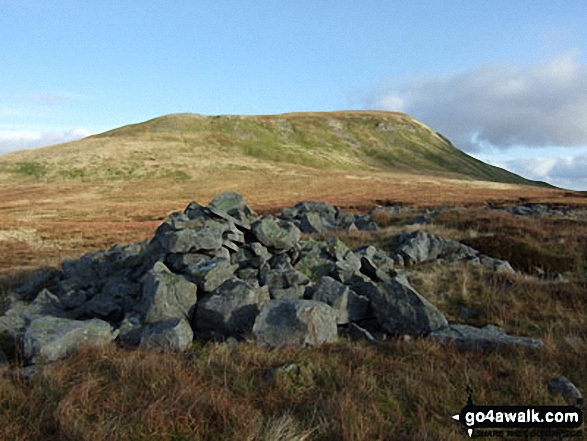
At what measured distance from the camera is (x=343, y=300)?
9.81 metres

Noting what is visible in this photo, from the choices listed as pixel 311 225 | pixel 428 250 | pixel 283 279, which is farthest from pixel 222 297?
pixel 311 225

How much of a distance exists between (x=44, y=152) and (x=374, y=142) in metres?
127

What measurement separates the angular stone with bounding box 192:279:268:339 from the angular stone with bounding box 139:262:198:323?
13.8 inches

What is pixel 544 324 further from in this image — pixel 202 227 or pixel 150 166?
pixel 150 166

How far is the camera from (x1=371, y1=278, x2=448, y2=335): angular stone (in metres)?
8.79

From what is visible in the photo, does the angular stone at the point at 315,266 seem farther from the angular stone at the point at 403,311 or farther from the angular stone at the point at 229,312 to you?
the angular stone at the point at 229,312

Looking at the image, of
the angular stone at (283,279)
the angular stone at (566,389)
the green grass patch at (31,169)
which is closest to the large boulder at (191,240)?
the angular stone at (283,279)

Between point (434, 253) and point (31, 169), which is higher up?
point (31, 169)

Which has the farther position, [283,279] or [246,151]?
[246,151]

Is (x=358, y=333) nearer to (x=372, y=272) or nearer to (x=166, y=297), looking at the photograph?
(x=372, y=272)

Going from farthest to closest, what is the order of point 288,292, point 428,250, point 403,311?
point 428,250
point 288,292
point 403,311

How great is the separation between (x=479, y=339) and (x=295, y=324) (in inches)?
146

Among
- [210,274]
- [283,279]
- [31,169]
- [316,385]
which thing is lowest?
[316,385]

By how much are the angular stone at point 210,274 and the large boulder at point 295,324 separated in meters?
2.13
